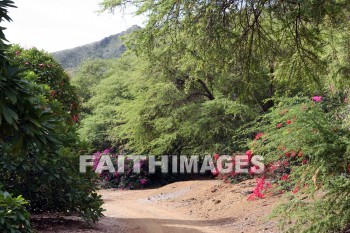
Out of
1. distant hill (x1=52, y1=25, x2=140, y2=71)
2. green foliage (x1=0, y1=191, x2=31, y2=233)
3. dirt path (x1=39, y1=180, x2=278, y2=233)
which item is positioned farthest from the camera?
distant hill (x1=52, y1=25, x2=140, y2=71)

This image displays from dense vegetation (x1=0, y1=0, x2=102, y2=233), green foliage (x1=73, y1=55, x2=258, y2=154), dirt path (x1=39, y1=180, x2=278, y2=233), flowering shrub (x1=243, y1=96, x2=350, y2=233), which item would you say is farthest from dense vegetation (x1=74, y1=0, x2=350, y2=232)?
green foliage (x1=73, y1=55, x2=258, y2=154)

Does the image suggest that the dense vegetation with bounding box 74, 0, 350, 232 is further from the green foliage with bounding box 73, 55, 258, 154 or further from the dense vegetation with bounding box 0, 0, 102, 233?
the green foliage with bounding box 73, 55, 258, 154

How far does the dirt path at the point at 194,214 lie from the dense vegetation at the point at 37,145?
74 cm

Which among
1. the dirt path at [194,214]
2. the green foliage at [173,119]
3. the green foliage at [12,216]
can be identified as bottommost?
the dirt path at [194,214]

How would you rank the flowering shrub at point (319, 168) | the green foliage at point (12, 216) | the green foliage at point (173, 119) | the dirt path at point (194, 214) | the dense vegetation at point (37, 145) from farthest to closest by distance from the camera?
the green foliage at point (173, 119)
the dirt path at point (194, 214)
the flowering shrub at point (319, 168)
the green foliage at point (12, 216)
the dense vegetation at point (37, 145)

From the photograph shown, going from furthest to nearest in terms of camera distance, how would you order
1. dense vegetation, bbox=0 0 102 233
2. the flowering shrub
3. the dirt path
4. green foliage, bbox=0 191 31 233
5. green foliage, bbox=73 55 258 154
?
green foliage, bbox=73 55 258 154, the dirt path, the flowering shrub, green foliage, bbox=0 191 31 233, dense vegetation, bbox=0 0 102 233

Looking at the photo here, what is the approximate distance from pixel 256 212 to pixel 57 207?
16.4ft

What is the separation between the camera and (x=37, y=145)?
9.91ft

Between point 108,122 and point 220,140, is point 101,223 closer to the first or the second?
point 220,140

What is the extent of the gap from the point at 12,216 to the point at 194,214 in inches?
327

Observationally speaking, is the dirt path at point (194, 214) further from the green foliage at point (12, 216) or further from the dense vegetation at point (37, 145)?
the green foliage at point (12, 216)

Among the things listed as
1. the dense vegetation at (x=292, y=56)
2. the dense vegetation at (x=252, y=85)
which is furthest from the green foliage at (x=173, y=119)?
the dense vegetation at (x=292, y=56)

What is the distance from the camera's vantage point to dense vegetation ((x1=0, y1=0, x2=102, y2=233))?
9.30 ft

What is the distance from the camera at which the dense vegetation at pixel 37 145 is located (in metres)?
2.83
